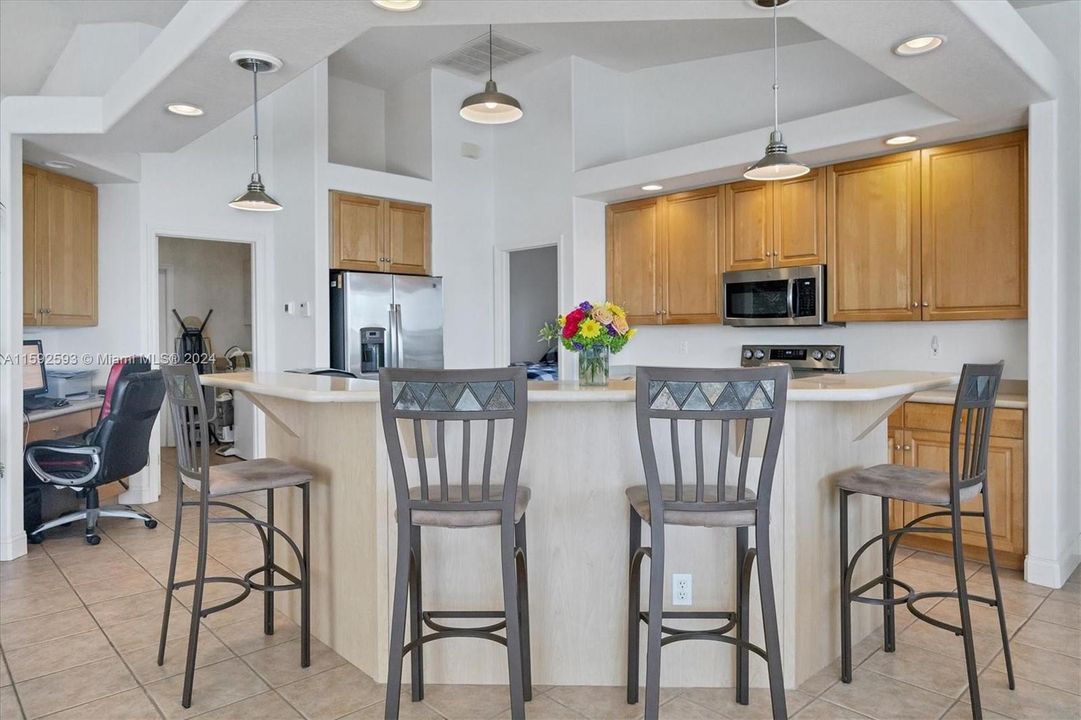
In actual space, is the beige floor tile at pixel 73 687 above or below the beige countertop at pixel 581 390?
below

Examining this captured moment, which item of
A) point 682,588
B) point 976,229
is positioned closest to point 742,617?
point 682,588

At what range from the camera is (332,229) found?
17.5 ft

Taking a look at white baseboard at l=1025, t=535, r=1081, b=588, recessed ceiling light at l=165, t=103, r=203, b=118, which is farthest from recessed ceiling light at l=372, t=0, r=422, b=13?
white baseboard at l=1025, t=535, r=1081, b=588

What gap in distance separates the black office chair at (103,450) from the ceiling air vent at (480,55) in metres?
3.23

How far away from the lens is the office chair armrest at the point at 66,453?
3.95 meters

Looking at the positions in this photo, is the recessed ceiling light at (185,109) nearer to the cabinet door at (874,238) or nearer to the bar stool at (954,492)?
the bar stool at (954,492)

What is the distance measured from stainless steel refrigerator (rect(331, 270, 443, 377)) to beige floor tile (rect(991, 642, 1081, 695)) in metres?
4.21

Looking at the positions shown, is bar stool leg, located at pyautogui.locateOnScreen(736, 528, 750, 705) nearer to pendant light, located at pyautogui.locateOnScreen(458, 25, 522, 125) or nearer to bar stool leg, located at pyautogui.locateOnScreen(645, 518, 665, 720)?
bar stool leg, located at pyautogui.locateOnScreen(645, 518, 665, 720)

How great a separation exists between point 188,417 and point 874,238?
372cm

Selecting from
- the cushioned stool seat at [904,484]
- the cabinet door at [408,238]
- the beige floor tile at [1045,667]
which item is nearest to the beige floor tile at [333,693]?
the cushioned stool seat at [904,484]

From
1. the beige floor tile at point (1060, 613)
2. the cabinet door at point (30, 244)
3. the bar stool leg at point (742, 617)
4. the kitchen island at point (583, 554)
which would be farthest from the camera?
the cabinet door at point (30, 244)

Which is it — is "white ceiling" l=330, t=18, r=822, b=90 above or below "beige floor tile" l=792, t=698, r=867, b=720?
A: above

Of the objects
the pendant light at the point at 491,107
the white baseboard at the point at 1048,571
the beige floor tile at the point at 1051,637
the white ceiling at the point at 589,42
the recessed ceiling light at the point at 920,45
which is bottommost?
the beige floor tile at the point at 1051,637

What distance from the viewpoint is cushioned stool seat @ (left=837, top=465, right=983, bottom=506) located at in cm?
221
